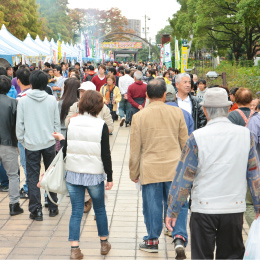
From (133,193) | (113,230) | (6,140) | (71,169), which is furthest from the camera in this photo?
(133,193)

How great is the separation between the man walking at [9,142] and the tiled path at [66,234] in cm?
29

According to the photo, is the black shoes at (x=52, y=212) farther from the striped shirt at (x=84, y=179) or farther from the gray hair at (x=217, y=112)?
the gray hair at (x=217, y=112)

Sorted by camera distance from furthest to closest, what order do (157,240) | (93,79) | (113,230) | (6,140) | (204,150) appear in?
(93,79)
(6,140)
(113,230)
(157,240)
(204,150)

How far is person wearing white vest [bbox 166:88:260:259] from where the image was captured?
306cm

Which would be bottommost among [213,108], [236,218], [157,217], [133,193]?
[133,193]

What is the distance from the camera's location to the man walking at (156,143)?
4320 mm

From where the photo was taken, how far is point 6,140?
18.8 feet

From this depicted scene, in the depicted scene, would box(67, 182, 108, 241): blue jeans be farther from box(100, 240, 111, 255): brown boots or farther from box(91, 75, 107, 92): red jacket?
box(91, 75, 107, 92): red jacket

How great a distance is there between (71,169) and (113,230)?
1.30 metres

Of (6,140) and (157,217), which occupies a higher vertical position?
(6,140)

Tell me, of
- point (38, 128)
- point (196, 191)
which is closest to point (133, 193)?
point (38, 128)

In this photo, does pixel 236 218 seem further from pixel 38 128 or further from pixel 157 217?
pixel 38 128

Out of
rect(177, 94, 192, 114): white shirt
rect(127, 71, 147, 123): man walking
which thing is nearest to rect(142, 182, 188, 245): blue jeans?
rect(177, 94, 192, 114): white shirt

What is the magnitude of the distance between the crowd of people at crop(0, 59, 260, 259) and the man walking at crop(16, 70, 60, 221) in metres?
0.01
